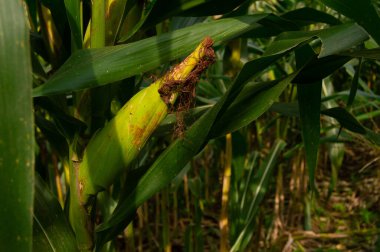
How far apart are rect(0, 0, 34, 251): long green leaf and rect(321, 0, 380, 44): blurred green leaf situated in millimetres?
356

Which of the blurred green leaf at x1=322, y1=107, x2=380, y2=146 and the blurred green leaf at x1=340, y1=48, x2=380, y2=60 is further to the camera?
the blurred green leaf at x1=322, y1=107, x2=380, y2=146

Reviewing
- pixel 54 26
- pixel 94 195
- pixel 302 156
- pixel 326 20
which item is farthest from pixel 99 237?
pixel 302 156

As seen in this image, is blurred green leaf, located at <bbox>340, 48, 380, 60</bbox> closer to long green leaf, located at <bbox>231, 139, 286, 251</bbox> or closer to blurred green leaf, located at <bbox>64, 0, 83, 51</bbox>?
blurred green leaf, located at <bbox>64, 0, 83, 51</bbox>

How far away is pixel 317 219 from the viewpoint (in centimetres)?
211

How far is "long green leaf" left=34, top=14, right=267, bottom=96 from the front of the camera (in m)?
0.49

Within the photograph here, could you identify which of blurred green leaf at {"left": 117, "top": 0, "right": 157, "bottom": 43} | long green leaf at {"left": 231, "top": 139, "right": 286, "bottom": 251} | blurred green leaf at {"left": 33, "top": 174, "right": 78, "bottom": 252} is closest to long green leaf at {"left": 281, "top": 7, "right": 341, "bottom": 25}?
blurred green leaf at {"left": 117, "top": 0, "right": 157, "bottom": 43}

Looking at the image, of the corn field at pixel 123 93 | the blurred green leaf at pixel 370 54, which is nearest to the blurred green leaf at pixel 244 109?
the corn field at pixel 123 93

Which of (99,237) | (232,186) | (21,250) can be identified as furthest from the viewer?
(232,186)

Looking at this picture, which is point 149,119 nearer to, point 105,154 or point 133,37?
point 105,154

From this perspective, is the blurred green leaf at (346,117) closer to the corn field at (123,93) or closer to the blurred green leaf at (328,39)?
the corn field at (123,93)

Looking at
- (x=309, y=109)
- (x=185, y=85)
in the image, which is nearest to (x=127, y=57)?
(x=185, y=85)

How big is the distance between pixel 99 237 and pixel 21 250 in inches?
12.8

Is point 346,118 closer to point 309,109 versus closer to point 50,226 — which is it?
point 309,109

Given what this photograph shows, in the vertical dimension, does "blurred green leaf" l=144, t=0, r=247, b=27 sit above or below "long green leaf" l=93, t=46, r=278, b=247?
above
